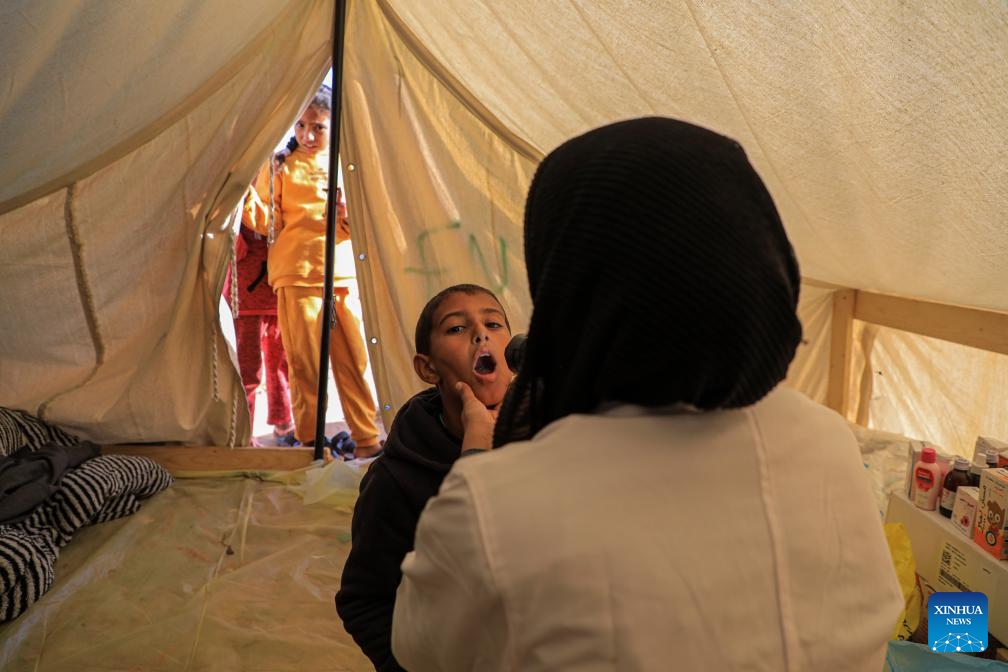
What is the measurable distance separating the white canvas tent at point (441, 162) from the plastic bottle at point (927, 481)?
43 cm

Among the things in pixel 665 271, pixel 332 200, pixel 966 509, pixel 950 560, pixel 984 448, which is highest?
pixel 332 200

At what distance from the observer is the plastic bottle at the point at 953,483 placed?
1.63 meters

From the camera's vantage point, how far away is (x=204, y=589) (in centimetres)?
200

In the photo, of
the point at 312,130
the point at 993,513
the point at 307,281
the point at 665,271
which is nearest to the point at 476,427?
the point at 665,271

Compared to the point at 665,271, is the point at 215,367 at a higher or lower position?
lower

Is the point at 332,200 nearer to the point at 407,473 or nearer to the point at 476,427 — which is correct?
the point at 407,473

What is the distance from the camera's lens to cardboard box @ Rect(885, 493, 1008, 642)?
1.40 meters

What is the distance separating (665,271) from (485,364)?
0.75m

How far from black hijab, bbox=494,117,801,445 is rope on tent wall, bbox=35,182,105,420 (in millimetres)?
2315

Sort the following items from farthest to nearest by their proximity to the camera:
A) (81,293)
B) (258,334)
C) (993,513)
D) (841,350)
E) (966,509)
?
(258,334)
(841,350)
(81,293)
(966,509)
(993,513)

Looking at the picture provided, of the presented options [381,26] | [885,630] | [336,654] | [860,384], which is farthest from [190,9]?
[860,384]

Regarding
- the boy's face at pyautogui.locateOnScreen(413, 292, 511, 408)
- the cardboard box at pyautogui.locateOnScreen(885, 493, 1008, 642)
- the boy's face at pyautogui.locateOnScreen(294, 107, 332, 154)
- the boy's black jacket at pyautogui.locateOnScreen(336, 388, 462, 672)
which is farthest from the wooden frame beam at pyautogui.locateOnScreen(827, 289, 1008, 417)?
the boy's face at pyautogui.locateOnScreen(294, 107, 332, 154)

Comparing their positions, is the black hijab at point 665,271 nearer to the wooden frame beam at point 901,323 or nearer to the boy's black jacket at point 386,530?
the boy's black jacket at point 386,530

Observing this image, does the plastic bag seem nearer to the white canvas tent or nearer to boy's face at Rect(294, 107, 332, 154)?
the white canvas tent
